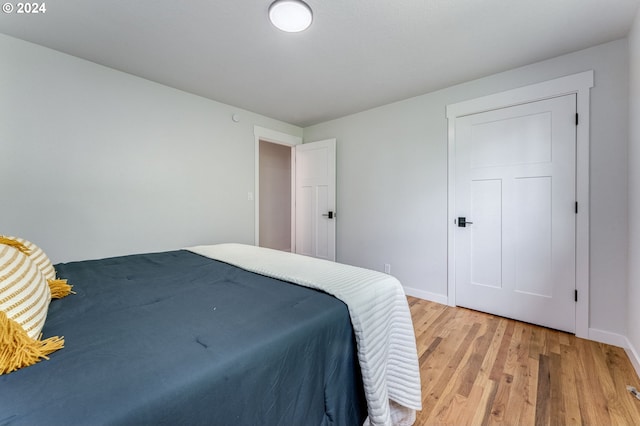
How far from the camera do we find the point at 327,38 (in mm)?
1990

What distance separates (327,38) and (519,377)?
2.70 meters

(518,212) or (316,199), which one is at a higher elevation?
(316,199)

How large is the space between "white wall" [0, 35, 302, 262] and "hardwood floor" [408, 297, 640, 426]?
8.86ft

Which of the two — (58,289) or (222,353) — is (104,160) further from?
(222,353)

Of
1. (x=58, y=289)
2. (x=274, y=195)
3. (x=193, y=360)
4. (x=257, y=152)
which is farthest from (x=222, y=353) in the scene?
(x=274, y=195)

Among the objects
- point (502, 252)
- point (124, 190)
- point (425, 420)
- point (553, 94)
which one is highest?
point (553, 94)

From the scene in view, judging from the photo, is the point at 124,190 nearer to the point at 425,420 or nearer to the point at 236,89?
the point at 236,89

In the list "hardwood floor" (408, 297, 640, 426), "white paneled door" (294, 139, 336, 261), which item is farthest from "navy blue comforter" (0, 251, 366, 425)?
"white paneled door" (294, 139, 336, 261)

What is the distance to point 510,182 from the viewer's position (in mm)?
2475

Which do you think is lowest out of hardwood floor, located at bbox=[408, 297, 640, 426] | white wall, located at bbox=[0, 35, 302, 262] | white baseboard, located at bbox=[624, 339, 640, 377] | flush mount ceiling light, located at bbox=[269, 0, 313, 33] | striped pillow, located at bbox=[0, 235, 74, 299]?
hardwood floor, located at bbox=[408, 297, 640, 426]

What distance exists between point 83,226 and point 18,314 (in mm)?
1979

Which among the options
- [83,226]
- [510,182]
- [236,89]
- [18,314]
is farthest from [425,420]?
[236,89]

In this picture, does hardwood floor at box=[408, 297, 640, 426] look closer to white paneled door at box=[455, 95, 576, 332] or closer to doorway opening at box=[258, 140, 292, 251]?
white paneled door at box=[455, 95, 576, 332]

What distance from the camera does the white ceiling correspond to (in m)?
1.70
